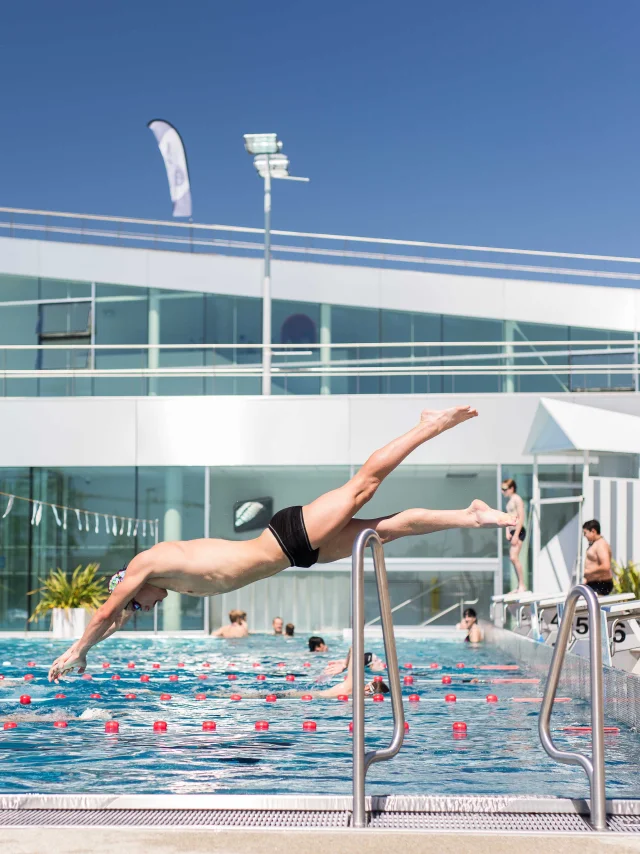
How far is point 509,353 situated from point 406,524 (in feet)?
56.5

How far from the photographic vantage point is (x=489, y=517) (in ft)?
19.3

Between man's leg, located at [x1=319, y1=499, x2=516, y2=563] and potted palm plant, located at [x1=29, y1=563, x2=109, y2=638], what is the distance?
12.5 m

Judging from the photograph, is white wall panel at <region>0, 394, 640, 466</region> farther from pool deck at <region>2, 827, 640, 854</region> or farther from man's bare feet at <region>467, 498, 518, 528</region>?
pool deck at <region>2, 827, 640, 854</region>

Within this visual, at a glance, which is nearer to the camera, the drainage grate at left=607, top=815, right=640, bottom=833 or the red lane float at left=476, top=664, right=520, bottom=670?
the drainage grate at left=607, top=815, right=640, bottom=833

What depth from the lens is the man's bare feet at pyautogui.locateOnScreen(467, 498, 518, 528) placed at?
18.9 feet

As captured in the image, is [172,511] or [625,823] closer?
[625,823]

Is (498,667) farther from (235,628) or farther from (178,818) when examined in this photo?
(178,818)

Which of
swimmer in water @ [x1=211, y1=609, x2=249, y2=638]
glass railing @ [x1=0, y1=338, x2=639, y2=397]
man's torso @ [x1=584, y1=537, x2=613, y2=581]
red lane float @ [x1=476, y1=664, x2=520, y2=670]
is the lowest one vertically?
swimmer in water @ [x1=211, y1=609, x2=249, y2=638]

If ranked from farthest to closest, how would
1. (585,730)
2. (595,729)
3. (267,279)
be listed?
(267,279) → (585,730) → (595,729)

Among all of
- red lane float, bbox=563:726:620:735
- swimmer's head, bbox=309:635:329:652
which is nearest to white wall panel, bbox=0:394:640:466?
swimmer's head, bbox=309:635:329:652

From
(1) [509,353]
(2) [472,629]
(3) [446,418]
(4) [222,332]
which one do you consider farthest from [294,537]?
(4) [222,332]

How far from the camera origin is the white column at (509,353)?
1980 centimetres

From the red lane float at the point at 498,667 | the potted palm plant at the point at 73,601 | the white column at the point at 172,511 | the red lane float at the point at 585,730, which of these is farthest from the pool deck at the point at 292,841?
the white column at the point at 172,511

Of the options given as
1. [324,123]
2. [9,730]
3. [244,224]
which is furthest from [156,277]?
[9,730]
